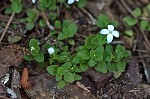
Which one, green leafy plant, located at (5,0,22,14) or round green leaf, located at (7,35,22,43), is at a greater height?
green leafy plant, located at (5,0,22,14)

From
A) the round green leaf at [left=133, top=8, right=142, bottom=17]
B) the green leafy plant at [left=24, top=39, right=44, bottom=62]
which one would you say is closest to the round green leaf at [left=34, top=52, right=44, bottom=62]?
the green leafy plant at [left=24, top=39, right=44, bottom=62]

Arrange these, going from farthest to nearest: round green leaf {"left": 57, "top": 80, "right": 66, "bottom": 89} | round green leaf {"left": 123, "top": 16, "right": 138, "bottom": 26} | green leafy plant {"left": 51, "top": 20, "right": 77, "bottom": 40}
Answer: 1. round green leaf {"left": 123, "top": 16, "right": 138, "bottom": 26}
2. green leafy plant {"left": 51, "top": 20, "right": 77, "bottom": 40}
3. round green leaf {"left": 57, "top": 80, "right": 66, "bottom": 89}

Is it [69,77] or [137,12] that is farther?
[137,12]

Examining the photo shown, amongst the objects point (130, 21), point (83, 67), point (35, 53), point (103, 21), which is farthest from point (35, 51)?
point (130, 21)

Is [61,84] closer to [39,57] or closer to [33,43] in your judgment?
[39,57]

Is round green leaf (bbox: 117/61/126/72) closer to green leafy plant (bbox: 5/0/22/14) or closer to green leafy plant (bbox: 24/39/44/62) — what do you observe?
green leafy plant (bbox: 24/39/44/62)

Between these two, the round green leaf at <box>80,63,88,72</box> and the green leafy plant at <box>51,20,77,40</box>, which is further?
the green leafy plant at <box>51,20,77,40</box>

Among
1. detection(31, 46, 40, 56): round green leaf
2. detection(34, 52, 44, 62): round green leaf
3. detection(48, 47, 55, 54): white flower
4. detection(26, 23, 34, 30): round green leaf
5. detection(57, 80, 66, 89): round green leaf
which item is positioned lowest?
detection(57, 80, 66, 89): round green leaf

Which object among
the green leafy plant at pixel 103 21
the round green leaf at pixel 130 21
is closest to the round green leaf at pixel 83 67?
the green leafy plant at pixel 103 21

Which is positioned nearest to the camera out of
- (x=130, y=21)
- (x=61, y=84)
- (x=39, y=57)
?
(x=61, y=84)

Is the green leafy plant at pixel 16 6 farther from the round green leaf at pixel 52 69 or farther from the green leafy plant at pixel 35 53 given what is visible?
the round green leaf at pixel 52 69

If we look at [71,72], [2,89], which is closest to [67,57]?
[71,72]
